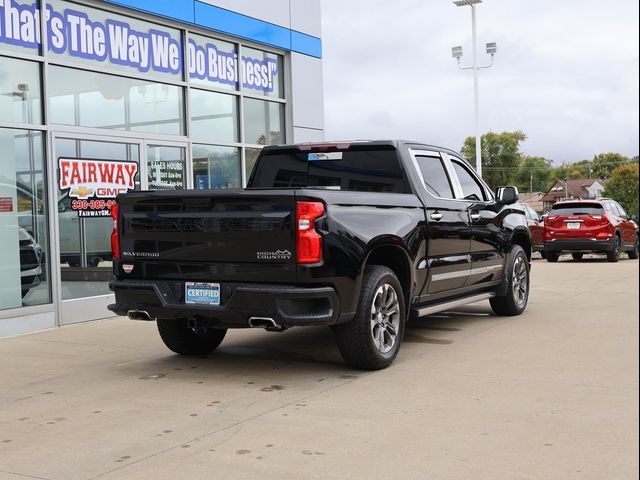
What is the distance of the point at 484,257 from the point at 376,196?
229 cm

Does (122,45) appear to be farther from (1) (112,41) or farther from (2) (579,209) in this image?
(2) (579,209)

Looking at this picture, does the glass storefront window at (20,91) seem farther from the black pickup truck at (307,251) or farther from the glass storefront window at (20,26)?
the black pickup truck at (307,251)

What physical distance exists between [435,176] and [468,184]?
2.65ft

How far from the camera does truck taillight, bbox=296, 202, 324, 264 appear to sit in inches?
228

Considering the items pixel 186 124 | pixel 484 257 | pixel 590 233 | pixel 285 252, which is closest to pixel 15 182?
pixel 186 124

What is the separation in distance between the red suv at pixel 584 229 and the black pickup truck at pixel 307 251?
11.9m

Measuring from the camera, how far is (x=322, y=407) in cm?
532

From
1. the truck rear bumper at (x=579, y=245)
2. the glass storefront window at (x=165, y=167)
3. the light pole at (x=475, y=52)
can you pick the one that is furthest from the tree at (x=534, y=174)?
the glass storefront window at (x=165, y=167)

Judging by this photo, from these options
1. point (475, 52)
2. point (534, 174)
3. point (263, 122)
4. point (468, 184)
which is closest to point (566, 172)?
point (534, 174)

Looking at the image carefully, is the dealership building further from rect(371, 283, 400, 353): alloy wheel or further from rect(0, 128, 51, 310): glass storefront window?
rect(371, 283, 400, 353): alloy wheel

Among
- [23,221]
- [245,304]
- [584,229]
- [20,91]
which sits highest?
[20,91]

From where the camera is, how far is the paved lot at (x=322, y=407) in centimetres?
417

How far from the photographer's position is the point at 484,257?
841 cm

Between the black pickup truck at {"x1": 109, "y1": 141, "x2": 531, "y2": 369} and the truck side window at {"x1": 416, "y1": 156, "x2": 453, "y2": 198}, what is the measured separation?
21 millimetres
